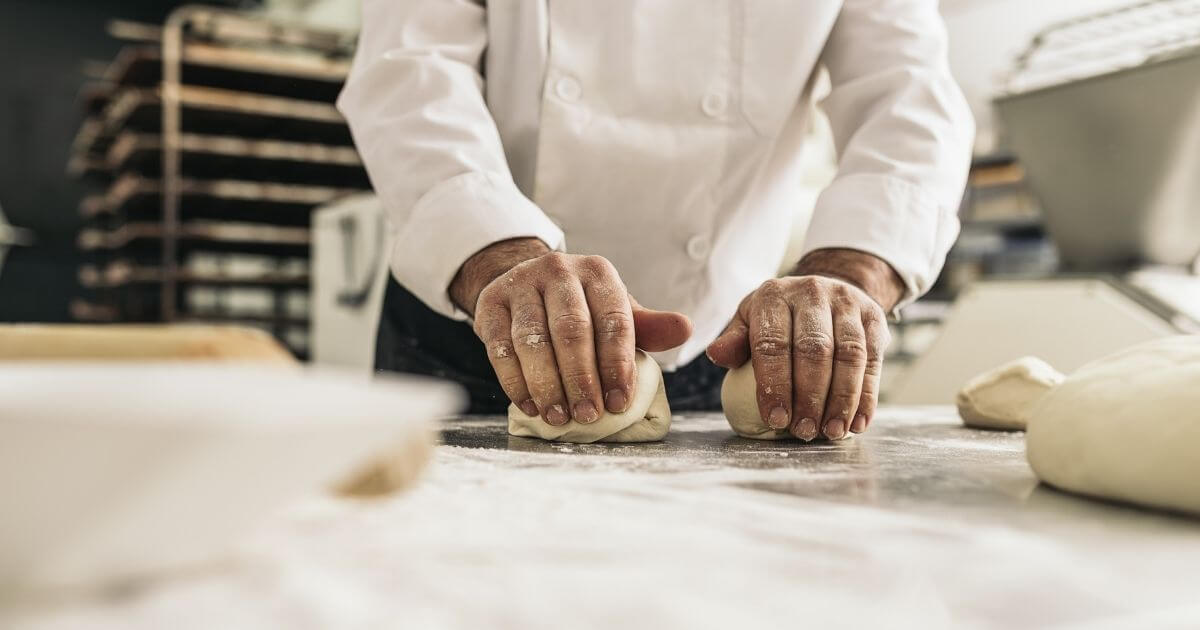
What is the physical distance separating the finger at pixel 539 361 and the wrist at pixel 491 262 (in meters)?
0.14

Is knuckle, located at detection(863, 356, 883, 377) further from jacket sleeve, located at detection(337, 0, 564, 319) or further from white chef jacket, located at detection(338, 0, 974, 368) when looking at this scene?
jacket sleeve, located at detection(337, 0, 564, 319)

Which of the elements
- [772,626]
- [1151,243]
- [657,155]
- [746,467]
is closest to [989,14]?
[1151,243]

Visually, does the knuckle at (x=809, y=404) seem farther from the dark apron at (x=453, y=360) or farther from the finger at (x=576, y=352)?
the dark apron at (x=453, y=360)

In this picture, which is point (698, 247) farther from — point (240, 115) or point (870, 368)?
point (240, 115)

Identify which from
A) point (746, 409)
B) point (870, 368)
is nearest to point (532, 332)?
point (746, 409)

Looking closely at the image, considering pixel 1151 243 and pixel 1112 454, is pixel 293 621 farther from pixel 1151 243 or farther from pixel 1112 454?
pixel 1151 243

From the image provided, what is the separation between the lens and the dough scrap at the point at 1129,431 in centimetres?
52

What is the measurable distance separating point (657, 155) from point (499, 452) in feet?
2.01

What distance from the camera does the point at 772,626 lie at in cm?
30

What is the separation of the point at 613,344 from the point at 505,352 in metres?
0.11

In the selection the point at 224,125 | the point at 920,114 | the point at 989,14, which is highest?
the point at 989,14

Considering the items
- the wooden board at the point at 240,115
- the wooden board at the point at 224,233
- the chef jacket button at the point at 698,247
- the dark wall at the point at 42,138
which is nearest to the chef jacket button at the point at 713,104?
the chef jacket button at the point at 698,247

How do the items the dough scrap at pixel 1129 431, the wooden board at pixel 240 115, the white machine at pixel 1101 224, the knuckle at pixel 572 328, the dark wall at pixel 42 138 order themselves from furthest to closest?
the dark wall at pixel 42 138, the wooden board at pixel 240 115, the white machine at pixel 1101 224, the knuckle at pixel 572 328, the dough scrap at pixel 1129 431

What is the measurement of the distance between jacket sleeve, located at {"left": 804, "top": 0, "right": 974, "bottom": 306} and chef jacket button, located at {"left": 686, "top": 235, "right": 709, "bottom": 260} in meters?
0.18
